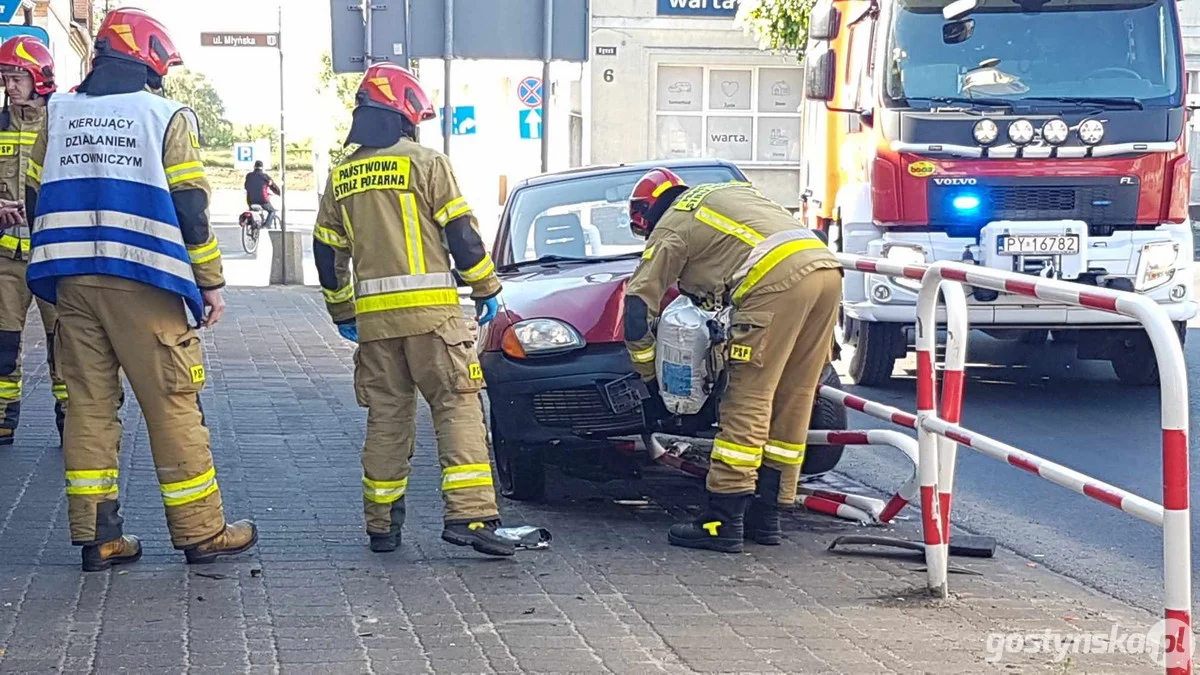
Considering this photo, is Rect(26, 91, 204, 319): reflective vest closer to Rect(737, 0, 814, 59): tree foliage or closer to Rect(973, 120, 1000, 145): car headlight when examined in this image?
Rect(973, 120, 1000, 145): car headlight

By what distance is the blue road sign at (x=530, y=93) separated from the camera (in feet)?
61.9

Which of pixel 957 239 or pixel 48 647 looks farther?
pixel 957 239

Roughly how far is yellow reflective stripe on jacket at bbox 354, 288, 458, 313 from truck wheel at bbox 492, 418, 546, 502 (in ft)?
3.91

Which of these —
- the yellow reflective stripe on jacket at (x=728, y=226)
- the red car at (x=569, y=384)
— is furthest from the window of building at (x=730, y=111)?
the yellow reflective stripe on jacket at (x=728, y=226)

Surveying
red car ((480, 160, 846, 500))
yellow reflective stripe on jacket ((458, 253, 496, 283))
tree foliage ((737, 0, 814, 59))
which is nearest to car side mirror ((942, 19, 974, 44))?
red car ((480, 160, 846, 500))

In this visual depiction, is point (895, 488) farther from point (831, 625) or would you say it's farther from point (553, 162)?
point (553, 162)

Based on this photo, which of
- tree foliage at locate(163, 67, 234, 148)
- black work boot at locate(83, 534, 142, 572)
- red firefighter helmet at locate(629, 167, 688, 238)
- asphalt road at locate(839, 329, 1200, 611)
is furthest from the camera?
tree foliage at locate(163, 67, 234, 148)

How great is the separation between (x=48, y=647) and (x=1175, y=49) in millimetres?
8068

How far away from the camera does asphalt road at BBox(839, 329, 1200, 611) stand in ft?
20.4

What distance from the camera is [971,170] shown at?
33.1ft

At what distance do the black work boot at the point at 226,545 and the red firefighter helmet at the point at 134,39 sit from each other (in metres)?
1.63

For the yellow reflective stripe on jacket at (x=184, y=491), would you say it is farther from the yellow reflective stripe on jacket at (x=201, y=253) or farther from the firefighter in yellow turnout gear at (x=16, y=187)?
the firefighter in yellow turnout gear at (x=16, y=187)

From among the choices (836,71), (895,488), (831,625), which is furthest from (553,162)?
(831,625)

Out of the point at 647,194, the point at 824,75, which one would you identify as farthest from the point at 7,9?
the point at 647,194
